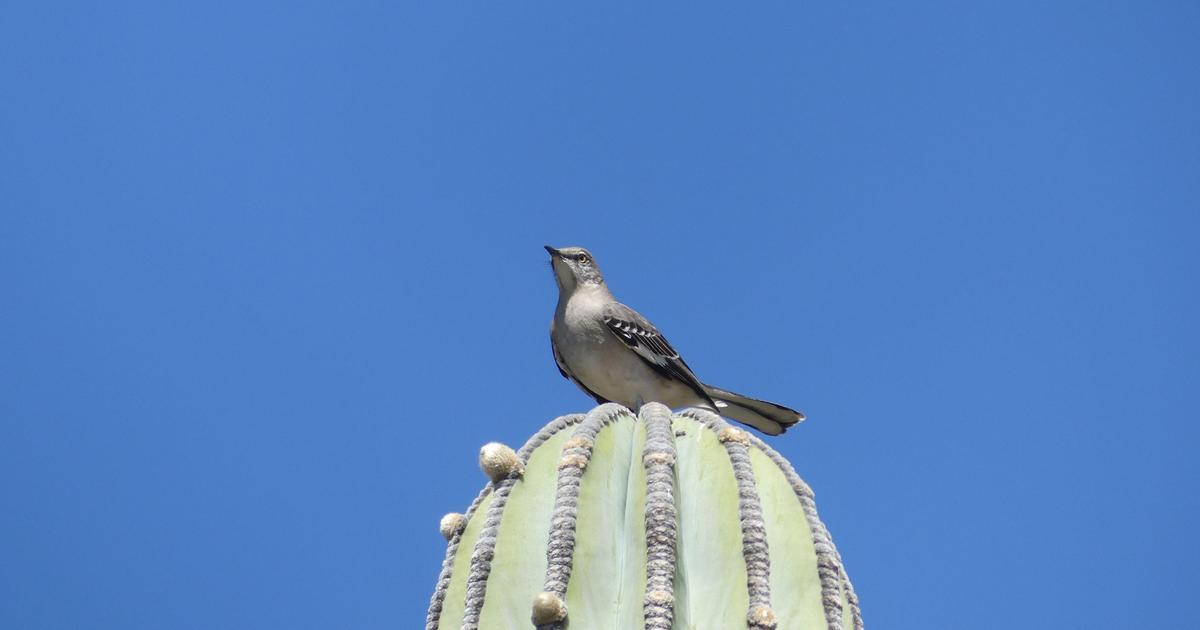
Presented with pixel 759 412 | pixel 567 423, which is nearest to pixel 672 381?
pixel 759 412

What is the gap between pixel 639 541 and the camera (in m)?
3.93

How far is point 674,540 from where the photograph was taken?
3914 millimetres

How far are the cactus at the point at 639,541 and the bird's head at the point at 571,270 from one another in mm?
4594

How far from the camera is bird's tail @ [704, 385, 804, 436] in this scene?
28.1ft

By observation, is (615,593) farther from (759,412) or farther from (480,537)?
(759,412)

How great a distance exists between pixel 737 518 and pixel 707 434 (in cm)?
52

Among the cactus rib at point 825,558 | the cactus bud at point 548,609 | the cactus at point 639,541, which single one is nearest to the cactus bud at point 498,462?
the cactus at point 639,541

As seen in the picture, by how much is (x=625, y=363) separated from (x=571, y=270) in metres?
1.08

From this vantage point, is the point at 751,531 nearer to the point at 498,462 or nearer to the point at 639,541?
the point at 639,541

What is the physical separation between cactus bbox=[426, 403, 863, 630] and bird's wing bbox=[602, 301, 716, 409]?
12.9 ft

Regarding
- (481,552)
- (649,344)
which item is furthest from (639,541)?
(649,344)

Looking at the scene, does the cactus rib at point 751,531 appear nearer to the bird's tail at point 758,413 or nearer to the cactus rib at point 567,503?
the cactus rib at point 567,503

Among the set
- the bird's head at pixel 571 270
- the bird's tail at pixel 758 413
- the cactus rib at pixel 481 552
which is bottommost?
the cactus rib at pixel 481 552

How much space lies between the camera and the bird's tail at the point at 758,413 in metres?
8.58
